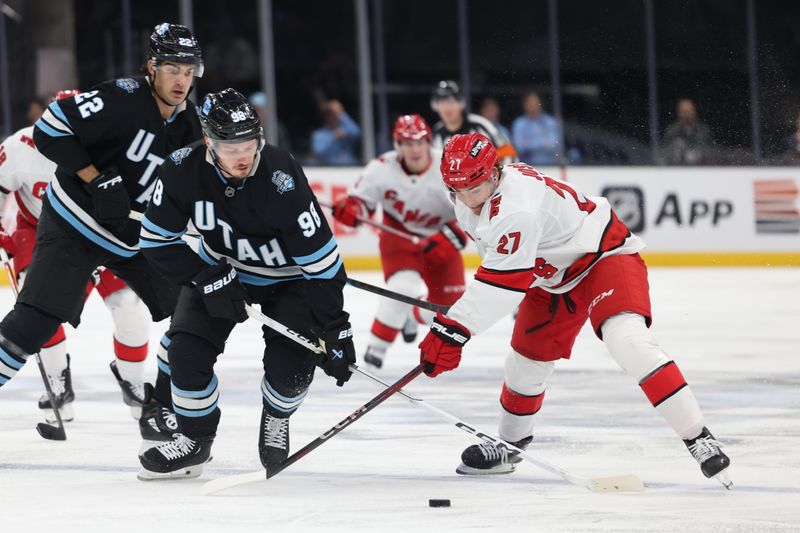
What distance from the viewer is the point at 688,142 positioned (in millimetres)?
9062

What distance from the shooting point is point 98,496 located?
3.32m

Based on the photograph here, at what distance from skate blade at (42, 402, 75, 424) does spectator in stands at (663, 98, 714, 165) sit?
17.5 feet

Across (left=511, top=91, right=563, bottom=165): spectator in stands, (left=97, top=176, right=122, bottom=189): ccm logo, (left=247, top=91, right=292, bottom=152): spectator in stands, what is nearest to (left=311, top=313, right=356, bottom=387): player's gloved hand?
(left=97, top=176, right=122, bottom=189): ccm logo

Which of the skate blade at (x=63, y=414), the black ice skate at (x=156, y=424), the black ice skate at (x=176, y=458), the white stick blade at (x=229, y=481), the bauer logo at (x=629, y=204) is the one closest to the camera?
the white stick blade at (x=229, y=481)

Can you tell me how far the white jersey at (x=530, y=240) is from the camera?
324 centimetres

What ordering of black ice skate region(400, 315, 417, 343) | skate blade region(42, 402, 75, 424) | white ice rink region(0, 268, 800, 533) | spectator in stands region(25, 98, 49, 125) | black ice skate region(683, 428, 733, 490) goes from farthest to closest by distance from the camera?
1. spectator in stands region(25, 98, 49, 125)
2. black ice skate region(400, 315, 417, 343)
3. skate blade region(42, 402, 75, 424)
4. black ice skate region(683, 428, 733, 490)
5. white ice rink region(0, 268, 800, 533)

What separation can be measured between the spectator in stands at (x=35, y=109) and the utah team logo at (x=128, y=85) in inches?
215

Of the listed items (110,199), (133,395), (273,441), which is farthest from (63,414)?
Result: (273,441)

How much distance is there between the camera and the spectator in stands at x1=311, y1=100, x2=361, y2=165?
953 cm

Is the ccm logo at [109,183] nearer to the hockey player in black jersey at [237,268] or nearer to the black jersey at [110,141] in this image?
the black jersey at [110,141]

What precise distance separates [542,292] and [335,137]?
6130 millimetres

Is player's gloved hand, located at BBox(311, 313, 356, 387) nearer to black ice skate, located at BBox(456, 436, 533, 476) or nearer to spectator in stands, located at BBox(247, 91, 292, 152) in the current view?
black ice skate, located at BBox(456, 436, 533, 476)

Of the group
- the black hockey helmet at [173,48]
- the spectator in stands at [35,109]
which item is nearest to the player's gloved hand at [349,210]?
the black hockey helmet at [173,48]

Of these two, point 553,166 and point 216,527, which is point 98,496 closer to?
point 216,527
